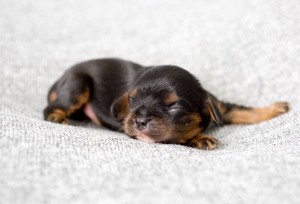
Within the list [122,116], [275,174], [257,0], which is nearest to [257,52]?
[257,0]

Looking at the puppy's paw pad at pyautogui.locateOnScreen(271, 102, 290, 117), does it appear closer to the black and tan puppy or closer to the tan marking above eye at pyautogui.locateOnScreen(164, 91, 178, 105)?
the black and tan puppy

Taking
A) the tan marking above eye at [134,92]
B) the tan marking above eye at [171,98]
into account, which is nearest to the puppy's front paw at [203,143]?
the tan marking above eye at [171,98]

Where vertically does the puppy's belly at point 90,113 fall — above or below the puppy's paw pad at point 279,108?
below

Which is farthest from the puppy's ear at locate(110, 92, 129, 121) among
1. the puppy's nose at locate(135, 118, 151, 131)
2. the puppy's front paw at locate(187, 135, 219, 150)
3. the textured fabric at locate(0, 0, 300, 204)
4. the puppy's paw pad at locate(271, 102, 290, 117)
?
the puppy's paw pad at locate(271, 102, 290, 117)

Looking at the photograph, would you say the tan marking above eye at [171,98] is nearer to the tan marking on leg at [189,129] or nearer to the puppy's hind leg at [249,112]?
the tan marking on leg at [189,129]

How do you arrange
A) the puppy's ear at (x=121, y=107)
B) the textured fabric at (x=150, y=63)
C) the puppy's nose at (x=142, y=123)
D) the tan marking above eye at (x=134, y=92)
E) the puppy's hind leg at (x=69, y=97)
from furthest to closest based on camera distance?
the puppy's hind leg at (x=69, y=97), the puppy's ear at (x=121, y=107), the tan marking above eye at (x=134, y=92), the puppy's nose at (x=142, y=123), the textured fabric at (x=150, y=63)

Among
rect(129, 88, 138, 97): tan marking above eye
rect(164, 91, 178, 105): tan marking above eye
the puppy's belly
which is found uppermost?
rect(164, 91, 178, 105): tan marking above eye

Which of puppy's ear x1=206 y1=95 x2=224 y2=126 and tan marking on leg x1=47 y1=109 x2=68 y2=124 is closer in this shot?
puppy's ear x1=206 y1=95 x2=224 y2=126
